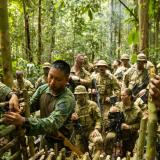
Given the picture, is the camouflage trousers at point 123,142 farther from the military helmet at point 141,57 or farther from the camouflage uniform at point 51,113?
the camouflage uniform at point 51,113

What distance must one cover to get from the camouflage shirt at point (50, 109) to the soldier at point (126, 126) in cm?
351

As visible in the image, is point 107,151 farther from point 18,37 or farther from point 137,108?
point 18,37

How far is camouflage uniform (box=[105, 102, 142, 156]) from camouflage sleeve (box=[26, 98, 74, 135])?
415 cm

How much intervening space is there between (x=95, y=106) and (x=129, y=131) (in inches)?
34.9

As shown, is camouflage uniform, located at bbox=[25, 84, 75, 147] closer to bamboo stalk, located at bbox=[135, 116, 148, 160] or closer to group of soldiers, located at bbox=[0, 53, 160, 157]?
group of soldiers, located at bbox=[0, 53, 160, 157]

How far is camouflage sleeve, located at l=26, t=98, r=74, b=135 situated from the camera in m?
4.08

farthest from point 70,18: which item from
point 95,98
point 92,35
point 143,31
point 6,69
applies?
point 6,69

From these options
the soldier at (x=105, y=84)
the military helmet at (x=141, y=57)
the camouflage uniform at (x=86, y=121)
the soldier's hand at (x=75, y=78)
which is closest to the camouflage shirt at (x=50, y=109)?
the camouflage uniform at (x=86, y=121)

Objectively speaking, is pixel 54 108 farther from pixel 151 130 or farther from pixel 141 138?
pixel 151 130

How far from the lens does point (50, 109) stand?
17.8 feet

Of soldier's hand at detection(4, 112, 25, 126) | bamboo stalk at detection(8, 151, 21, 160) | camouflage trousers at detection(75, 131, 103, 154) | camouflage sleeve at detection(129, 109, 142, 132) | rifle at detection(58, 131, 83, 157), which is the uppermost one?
soldier's hand at detection(4, 112, 25, 126)

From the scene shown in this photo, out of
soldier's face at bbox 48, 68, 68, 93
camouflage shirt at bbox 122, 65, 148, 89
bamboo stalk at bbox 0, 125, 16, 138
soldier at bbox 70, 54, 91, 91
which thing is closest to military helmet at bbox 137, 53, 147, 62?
camouflage shirt at bbox 122, 65, 148, 89

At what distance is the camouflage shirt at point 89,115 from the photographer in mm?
8609

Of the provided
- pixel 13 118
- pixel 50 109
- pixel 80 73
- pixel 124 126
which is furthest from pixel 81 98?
pixel 13 118
